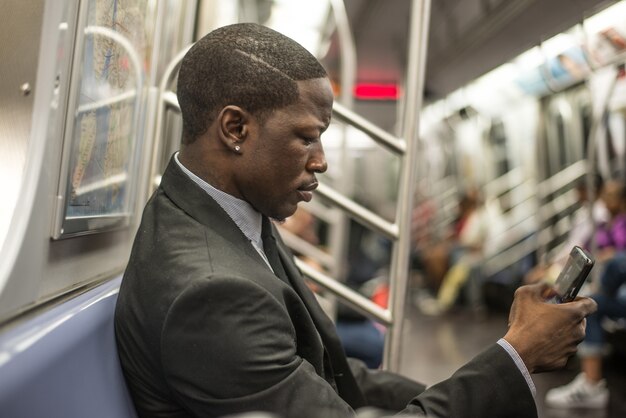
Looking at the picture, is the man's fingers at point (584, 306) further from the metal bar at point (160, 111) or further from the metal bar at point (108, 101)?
the metal bar at point (160, 111)

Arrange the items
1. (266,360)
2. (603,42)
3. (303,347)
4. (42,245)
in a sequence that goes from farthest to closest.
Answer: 1. (603,42)
2. (303,347)
3. (42,245)
4. (266,360)

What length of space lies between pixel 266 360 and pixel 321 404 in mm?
111

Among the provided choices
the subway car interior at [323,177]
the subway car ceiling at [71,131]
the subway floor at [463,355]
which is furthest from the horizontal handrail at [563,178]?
the subway car ceiling at [71,131]

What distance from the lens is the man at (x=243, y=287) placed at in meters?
1.14

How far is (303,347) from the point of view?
1.39 m

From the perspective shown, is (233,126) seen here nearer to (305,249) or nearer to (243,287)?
(243,287)

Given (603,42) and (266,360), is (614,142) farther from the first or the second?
(266,360)

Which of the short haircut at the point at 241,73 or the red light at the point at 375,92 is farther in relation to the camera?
the red light at the point at 375,92

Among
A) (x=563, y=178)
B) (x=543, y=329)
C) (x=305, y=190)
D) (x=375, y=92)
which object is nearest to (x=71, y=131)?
(x=305, y=190)

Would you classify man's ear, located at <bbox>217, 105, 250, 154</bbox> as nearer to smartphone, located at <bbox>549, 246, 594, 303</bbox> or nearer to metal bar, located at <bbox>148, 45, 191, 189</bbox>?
smartphone, located at <bbox>549, 246, 594, 303</bbox>

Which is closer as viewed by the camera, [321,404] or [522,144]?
[321,404]

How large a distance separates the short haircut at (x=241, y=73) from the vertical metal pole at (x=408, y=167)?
0.73 meters

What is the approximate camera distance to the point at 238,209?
4.65ft

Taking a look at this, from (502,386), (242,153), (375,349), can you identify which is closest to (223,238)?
(242,153)
